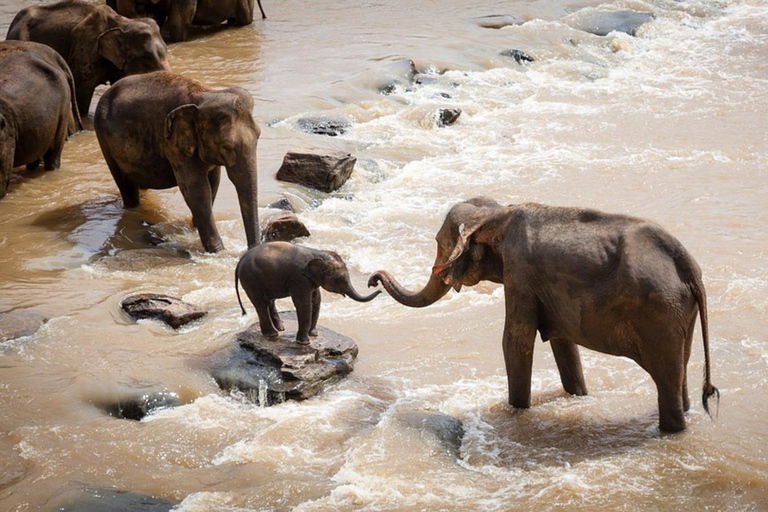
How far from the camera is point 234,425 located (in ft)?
22.6

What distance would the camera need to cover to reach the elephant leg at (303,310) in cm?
752

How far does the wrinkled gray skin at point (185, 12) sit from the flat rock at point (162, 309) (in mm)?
11772

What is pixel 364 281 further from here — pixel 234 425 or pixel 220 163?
pixel 234 425

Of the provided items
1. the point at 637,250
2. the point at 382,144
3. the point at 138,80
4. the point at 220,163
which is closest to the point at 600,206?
the point at 382,144

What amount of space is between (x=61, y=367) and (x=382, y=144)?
302 inches

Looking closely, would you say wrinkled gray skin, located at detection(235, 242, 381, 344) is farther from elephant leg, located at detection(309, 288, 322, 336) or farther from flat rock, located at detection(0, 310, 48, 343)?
flat rock, located at detection(0, 310, 48, 343)

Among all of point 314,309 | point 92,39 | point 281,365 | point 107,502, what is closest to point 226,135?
point 314,309

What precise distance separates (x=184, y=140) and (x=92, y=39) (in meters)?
5.30

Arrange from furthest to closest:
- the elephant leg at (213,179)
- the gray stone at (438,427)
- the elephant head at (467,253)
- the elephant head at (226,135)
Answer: the elephant leg at (213,179) → the elephant head at (226,135) → the elephant head at (467,253) → the gray stone at (438,427)

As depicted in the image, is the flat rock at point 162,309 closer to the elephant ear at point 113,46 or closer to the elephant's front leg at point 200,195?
the elephant's front leg at point 200,195

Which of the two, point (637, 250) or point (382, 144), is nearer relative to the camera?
point (637, 250)

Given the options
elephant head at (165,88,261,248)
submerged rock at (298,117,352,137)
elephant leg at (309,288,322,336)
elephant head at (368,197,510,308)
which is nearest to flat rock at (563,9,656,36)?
submerged rock at (298,117,352,137)

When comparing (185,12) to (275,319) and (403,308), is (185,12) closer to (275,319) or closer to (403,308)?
(403,308)

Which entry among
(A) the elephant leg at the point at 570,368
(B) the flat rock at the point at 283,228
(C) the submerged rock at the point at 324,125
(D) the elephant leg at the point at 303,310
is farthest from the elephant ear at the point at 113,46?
(A) the elephant leg at the point at 570,368
